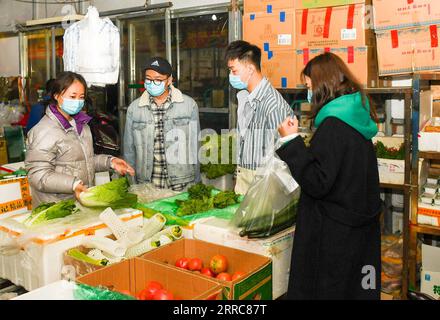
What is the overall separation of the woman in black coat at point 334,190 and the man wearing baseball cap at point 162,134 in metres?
1.41

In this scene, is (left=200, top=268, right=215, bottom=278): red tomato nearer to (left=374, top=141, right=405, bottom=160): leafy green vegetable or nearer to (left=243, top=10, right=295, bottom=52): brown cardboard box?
(left=374, top=141, right=405, bottom=160): leafy green vegetable

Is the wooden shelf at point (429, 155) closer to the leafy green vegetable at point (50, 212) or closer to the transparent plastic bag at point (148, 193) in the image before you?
the transparent plastic bag at point (148, 193)

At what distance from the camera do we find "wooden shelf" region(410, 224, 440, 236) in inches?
124

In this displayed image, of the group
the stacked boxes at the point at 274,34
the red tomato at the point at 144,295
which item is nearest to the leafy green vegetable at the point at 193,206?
the red tomato at the point at 144,295

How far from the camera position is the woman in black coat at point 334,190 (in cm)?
187

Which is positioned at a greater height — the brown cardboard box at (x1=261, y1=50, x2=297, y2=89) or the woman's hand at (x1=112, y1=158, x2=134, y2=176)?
the brown cardboard box at (x1=261, y1=50, x2=297, y2=89)

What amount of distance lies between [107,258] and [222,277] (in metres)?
0.48

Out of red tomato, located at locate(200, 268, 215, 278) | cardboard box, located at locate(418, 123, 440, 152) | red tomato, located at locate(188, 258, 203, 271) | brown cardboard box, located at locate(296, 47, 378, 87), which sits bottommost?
red tomato, located at locate(200, 268, 215, 278)

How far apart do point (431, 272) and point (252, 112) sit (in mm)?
1625

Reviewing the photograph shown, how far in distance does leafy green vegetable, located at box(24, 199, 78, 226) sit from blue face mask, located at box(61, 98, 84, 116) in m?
0.60

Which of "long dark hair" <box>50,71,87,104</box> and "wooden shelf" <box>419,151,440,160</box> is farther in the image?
"wooden shelf" <box>419,151,440,160</box>

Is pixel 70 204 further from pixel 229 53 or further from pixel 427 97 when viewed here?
pixel 427 97

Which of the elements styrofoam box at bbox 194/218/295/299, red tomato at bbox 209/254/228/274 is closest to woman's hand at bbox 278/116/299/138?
styrofoam box at bbox 194/218/295/299

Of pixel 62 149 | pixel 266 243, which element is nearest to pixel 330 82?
pixel 266 243
